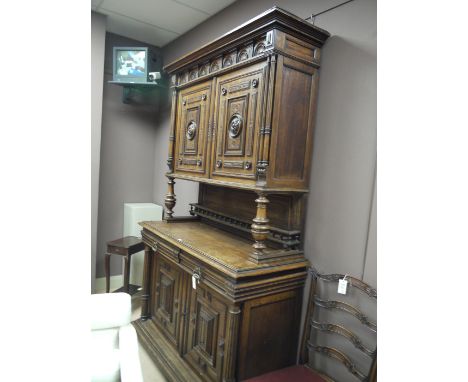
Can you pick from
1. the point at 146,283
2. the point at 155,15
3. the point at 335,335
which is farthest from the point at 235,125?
the point at 155,15

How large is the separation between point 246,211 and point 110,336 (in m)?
1.13

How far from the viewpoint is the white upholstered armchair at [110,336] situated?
1.39 metres

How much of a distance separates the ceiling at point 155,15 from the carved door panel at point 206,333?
90.6 inches

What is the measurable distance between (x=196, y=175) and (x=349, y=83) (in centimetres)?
115

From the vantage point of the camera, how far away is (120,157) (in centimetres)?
346

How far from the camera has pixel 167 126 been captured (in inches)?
135

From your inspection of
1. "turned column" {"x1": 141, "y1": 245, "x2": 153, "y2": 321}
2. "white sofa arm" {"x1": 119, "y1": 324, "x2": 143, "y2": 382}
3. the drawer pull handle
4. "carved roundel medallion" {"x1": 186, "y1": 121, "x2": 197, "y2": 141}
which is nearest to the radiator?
"turned column" {"x1": 141, "y1": 245, "x2": 153, "y2": 321}

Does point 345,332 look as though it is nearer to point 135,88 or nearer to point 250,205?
point 250,205

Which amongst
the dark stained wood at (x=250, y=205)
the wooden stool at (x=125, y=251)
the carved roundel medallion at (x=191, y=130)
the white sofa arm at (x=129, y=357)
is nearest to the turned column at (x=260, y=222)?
the dark stained wood at (x=250, y=205)

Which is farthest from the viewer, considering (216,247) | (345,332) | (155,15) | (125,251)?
(125,251)

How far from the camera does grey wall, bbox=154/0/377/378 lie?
148 cm
